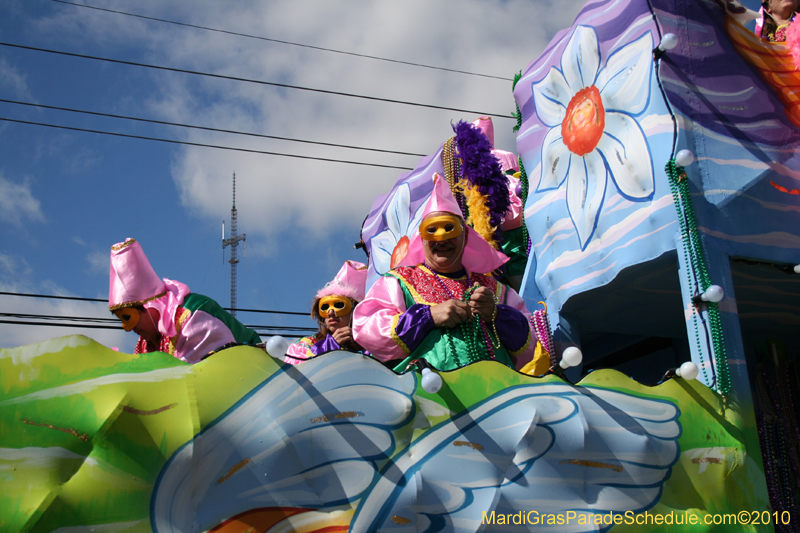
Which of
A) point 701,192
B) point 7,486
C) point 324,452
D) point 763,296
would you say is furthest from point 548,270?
point 7,486

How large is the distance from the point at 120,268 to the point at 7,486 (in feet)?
7.59

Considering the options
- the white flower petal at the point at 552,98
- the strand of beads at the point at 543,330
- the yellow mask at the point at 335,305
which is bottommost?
the strand of beads at the point at 543,330

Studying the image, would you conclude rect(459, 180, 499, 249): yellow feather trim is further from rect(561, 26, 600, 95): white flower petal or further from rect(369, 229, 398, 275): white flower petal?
rect(369, 229, 398, 275): white flower petal

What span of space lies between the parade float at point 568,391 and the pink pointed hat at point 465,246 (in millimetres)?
654

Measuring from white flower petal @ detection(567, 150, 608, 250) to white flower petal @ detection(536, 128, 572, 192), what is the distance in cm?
10

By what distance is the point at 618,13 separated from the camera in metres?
3.97

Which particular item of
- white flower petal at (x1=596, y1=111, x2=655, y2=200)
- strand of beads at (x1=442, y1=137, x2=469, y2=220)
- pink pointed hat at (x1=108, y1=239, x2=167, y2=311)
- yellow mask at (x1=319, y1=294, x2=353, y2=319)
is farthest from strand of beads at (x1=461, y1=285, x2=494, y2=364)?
strand of beads at (x1=442, y1=137, x2=469, y2=220)

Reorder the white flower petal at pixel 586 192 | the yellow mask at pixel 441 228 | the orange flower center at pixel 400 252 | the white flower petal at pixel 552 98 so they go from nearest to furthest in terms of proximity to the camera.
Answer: the yellow mask at pixel 441 228, the white flower petal at pixel 586 192, the white flower petal at pixel 552 98, the orange flower center at pixel 400 252

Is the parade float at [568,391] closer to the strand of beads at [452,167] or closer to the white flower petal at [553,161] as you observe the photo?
the white flower petal at [553,161]

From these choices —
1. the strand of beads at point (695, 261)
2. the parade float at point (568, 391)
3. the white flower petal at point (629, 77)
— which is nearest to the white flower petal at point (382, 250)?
the parade float at point (568, 391)

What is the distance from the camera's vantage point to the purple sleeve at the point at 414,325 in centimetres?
316

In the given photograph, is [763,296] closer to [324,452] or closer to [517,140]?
[517,140]

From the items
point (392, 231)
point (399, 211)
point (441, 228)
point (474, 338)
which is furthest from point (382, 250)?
point (474, 338)

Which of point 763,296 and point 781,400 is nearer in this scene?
point 763,296
